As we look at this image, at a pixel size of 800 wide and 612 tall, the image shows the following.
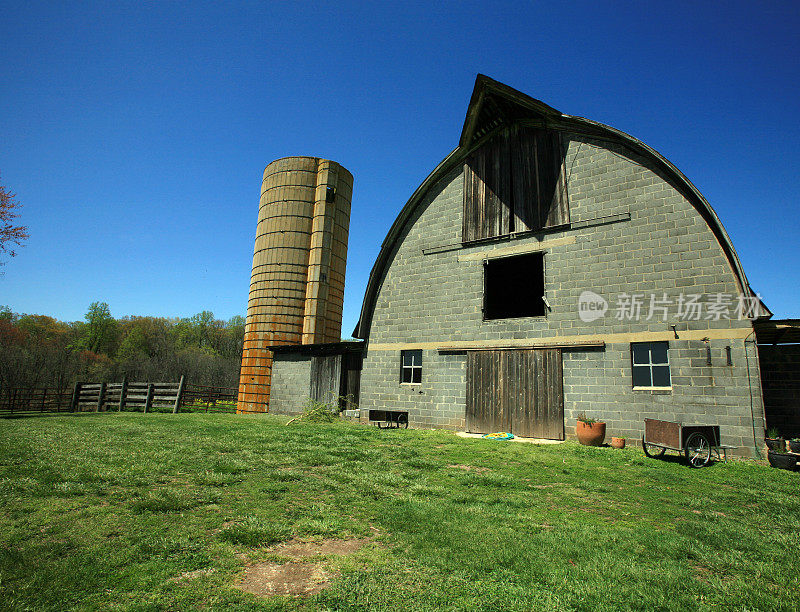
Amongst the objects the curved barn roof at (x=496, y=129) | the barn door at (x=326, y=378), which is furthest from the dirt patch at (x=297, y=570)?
the barn door at (x=326, y=378)

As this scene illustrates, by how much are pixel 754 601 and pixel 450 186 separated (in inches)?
608

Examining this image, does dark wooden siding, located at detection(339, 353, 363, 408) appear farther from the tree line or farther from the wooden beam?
the tree line

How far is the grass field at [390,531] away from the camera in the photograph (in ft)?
10.1

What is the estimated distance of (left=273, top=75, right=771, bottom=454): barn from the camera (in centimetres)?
1138

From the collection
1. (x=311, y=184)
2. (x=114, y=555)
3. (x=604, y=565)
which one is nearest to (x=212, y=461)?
(x=114, y=555)

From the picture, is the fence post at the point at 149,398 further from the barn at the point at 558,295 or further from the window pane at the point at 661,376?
the window pane at the point at 661,376

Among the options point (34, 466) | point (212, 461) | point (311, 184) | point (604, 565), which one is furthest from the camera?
point (311, 184)

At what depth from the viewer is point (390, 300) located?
17406 millimetres

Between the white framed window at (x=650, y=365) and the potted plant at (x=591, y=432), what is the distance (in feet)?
5.34

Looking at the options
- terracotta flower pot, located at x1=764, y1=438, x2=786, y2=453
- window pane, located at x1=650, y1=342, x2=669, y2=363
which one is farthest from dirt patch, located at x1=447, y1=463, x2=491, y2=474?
window pane, located at x1=650, y1=342, x2=669, y2=363

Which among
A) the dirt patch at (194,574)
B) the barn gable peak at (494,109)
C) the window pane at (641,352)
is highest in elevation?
the barn gable peak at (494,109)

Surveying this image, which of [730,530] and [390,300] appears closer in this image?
[730,530]

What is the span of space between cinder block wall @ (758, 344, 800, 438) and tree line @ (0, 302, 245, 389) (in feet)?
166

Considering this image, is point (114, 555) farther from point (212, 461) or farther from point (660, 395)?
point (660, 395)
